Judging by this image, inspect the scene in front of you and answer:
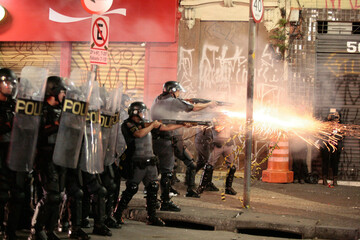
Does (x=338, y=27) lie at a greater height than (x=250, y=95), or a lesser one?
greater

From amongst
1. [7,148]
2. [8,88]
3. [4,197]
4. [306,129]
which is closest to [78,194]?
[4,197]

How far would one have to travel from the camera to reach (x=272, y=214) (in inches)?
321

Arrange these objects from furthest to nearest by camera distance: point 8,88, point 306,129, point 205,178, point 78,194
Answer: point 306,129 → point 205,178 → point 78,194 → point 8,88

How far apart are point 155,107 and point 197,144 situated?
212 centimetres

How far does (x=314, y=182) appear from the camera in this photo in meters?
12.5

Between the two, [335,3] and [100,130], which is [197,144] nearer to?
[100,130]

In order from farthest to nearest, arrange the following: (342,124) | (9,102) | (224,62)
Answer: (224,62)
(342,124)
(9,102)

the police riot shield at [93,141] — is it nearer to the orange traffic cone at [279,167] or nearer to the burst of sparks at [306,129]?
the burst of sparks at [306,129]

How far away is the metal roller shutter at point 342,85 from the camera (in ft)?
42.5

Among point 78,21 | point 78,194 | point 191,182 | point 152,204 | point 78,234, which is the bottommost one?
point 78,234

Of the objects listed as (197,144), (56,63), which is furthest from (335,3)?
(56,63)

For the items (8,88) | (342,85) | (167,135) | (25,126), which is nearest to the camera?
(25,126)

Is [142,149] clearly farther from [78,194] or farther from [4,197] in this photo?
[4,197]

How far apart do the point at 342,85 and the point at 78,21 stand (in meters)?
7.23
